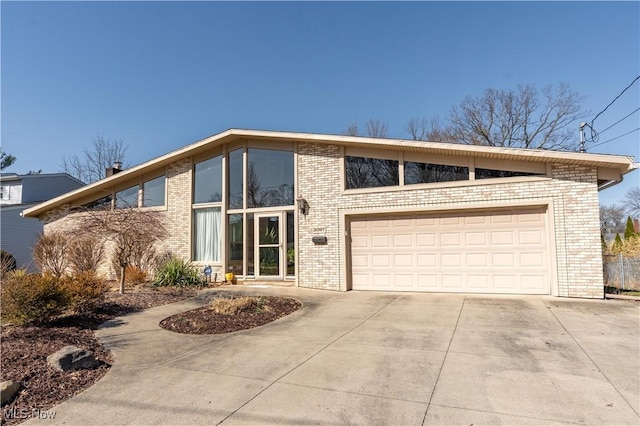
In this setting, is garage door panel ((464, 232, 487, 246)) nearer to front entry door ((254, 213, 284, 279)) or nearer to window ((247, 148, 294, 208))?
window ((247, 148, 294, 208))

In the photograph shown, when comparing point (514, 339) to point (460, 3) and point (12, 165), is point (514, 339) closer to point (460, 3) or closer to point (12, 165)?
point (460, 3)

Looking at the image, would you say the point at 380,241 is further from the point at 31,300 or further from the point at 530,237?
the point at 31,300

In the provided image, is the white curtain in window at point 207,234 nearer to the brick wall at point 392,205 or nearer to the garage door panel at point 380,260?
the brick wall at point 392,205

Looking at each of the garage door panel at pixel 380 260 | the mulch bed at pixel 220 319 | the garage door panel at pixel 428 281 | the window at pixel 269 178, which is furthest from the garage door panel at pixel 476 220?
the window at pixel 269 178

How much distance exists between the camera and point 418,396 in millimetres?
3525

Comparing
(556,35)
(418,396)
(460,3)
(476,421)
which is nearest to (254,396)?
(418,396)

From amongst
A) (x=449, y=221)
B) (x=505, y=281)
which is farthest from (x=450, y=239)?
(x=505, y=281)

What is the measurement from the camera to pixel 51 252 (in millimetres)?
12516

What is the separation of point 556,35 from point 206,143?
1151 cm

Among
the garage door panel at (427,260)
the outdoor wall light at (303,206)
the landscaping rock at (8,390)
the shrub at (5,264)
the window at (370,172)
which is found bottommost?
the landscaping rock at (8,390)

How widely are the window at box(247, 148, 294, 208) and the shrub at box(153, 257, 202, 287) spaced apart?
2859mm

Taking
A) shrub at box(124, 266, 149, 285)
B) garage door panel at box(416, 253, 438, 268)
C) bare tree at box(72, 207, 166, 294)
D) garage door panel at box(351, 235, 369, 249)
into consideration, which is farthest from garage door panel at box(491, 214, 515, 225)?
shrub at box(124, 266, 149, 285)

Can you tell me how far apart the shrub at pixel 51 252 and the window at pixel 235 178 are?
6006 millimetres

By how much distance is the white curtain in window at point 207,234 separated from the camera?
12.4m
